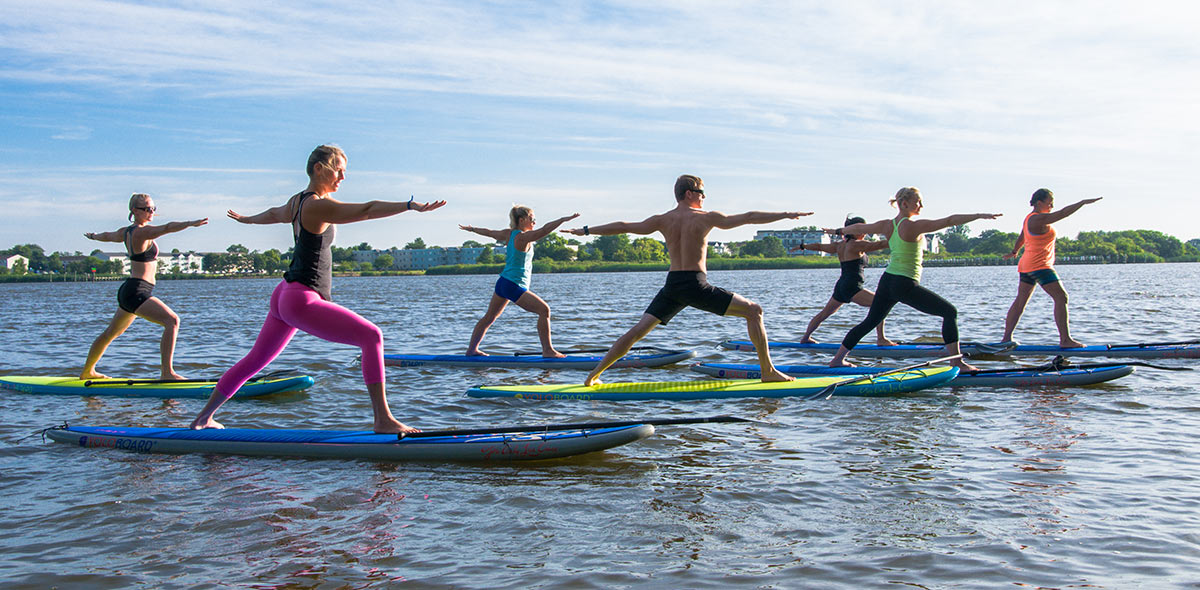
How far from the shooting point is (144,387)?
36.1 ft

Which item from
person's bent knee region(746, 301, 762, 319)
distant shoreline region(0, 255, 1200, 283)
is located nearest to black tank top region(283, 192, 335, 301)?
person's bent knee region(746, 301, 762, 319)

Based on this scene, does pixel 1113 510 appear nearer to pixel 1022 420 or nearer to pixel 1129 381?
pixel 1022 420

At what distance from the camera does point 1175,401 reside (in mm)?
9508

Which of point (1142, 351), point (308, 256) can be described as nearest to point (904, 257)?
point (1142, 351)

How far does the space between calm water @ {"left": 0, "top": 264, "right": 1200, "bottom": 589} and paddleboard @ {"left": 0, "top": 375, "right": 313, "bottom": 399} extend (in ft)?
1.49

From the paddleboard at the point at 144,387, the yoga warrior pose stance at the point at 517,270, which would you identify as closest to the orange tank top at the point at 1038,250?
the yoga warrior pose stance at the point at 517,270

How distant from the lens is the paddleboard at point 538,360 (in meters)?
13.4

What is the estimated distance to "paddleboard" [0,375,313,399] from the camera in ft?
35.2

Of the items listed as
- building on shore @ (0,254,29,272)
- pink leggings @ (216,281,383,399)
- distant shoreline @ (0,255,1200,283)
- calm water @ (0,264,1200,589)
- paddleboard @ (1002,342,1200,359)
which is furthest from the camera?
building on shore @ (0,254,29,272)

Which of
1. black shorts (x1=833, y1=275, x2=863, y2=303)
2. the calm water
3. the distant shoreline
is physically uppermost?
the distant shoreline

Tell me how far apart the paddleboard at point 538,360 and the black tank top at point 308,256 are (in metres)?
6.61

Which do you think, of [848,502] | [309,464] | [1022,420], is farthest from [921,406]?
[309,464]

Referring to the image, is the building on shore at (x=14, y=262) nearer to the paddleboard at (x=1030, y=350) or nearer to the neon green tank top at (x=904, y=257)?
the paddleboard at (x=1030, y=350)

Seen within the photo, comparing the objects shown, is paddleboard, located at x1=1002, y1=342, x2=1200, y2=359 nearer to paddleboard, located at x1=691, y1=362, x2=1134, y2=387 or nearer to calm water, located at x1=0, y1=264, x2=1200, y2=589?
paddleboard, located at x1=691, y1=362, x2=1134, y2=387
